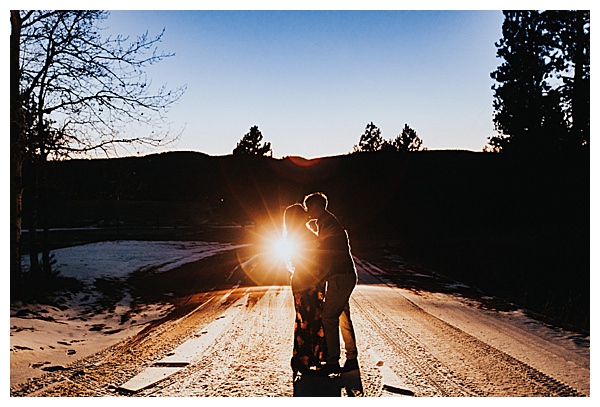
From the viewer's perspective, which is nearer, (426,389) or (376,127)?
(426,389)

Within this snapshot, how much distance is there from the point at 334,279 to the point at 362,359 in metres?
1.23

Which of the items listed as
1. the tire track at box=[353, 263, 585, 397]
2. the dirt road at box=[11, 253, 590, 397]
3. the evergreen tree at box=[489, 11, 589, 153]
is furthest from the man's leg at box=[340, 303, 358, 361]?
the evergreen tree at box=[489, 11, 589, 153]

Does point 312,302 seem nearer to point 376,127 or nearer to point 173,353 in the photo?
point 173,353

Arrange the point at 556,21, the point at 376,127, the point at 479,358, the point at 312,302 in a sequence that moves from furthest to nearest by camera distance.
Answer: the point at 376,127
the point at 556,21
the point at 479,358
the point at 312,302

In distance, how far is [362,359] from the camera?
7320mm

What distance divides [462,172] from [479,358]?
44.1 metres

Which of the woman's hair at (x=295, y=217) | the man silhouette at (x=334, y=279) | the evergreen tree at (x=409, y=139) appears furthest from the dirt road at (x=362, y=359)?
the evergreen tree at (x=409, y=139)

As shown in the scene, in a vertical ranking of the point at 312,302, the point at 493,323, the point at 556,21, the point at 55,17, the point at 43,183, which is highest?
the point at 556,21

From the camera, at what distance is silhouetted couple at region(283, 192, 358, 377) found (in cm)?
682

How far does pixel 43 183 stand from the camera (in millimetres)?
15758

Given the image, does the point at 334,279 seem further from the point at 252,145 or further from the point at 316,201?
the point at 252,145

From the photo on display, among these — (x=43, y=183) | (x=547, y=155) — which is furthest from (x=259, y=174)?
Result: (x=43, y=183)

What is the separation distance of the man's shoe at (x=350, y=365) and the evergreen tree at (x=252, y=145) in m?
59.9
